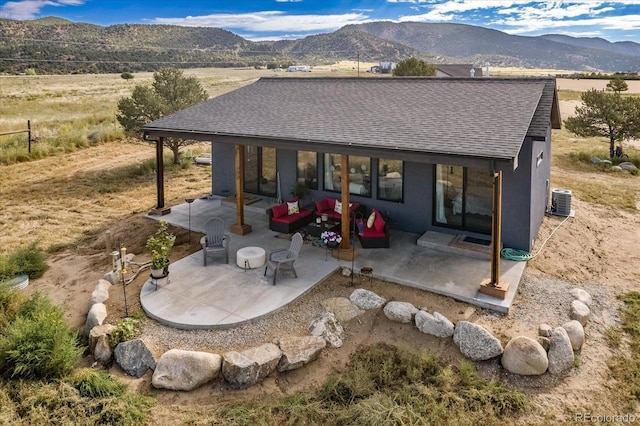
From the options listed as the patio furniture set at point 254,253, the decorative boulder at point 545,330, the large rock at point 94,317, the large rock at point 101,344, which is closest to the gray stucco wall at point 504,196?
the decorative boulder at point 545,330

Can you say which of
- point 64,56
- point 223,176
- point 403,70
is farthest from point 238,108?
point 64,56

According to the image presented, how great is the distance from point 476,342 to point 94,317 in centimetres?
634

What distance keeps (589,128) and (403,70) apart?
48.7ft

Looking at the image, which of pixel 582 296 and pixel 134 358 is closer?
pixel 134 358

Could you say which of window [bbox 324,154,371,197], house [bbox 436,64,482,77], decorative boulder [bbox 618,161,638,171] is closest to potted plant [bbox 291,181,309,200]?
window [bbox 324,154,371,197]

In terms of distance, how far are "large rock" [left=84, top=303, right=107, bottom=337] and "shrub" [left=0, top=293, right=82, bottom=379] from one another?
2.17ft

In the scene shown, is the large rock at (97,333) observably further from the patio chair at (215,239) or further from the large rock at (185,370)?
the patio chair at (215,239)

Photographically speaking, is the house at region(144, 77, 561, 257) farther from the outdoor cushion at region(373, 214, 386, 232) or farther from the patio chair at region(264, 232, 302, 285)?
the patio chair at region(264, 232, 302, 285)

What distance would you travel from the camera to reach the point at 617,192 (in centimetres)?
1692

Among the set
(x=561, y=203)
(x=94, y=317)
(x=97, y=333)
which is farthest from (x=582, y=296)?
(x=94, y=317)

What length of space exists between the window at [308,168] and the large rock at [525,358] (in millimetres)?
7669

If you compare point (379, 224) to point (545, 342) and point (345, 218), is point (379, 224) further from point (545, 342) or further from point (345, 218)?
point (545, 342)

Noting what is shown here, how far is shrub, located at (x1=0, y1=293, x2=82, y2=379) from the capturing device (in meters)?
6.38

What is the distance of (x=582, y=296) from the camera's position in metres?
8.60
